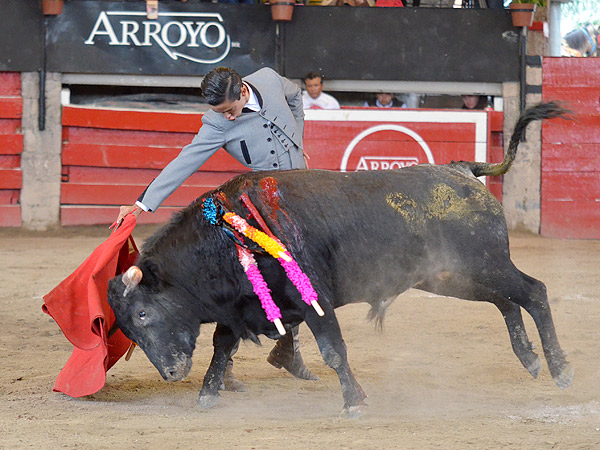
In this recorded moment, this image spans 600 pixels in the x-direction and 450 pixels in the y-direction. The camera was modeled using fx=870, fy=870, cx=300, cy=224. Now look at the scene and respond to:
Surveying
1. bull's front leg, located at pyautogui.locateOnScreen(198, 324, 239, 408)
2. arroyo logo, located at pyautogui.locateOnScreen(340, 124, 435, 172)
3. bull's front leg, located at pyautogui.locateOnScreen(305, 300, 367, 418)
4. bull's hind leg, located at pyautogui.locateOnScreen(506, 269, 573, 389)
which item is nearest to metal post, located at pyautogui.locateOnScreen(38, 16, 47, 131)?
arroyo logo, located at pyautogui.locateOnScreen(340, 124, 435, 172)

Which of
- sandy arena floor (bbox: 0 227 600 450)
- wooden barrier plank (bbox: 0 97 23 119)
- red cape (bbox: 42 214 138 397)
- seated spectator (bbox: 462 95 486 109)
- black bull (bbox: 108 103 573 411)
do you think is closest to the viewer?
sandy arena floor (bbox: 0 227 600 450)

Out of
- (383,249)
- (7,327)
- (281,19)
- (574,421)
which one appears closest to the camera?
(574,421)

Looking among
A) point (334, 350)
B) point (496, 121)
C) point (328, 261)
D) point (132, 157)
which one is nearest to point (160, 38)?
point (132, 157)

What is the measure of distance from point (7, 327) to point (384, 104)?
15.7ft

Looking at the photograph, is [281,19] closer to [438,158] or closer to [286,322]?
[438,158]

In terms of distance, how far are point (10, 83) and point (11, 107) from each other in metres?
0.24

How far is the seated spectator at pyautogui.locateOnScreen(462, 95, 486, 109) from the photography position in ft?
28.9

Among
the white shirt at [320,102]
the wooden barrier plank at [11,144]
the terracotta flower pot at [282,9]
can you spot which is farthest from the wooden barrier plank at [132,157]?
the terracotta flower pot at [282,9]

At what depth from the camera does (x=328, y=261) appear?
368cm

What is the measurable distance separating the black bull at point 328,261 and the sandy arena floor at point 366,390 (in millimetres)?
230

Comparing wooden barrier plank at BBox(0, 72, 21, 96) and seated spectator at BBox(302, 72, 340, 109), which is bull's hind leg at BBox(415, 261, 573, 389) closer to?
seated spectator at BBox(302, 72, 340, 109)

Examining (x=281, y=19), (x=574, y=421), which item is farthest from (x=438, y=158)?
(x=574, y=421)

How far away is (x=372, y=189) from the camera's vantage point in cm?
380

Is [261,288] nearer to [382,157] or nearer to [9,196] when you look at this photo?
[382,157]
